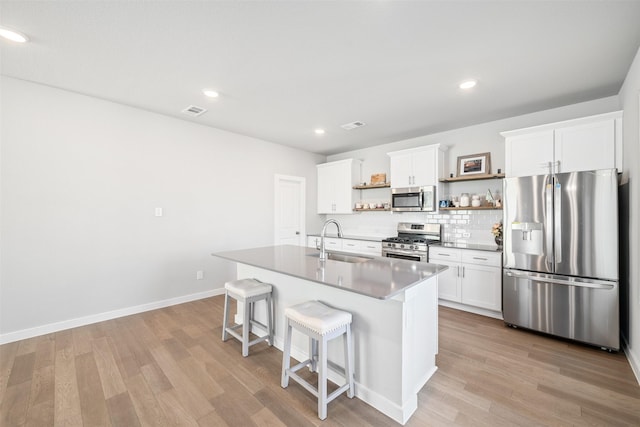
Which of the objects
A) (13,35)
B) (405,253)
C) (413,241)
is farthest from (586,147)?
(13,35)

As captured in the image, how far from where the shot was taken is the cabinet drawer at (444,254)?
360 cm

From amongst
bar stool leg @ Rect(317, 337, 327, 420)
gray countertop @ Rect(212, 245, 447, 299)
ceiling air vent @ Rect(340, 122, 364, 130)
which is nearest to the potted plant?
gray countertop @ Rect(212, 245, 447, 299)

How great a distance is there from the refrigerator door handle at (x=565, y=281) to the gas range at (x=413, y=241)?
3.56ft

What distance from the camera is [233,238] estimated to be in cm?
441

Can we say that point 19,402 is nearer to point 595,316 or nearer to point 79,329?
point 79,329

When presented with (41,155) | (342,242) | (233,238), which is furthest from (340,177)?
(41,155)

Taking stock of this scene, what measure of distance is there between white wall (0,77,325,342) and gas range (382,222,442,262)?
97.3 inches

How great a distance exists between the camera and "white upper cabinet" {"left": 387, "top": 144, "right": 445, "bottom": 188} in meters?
4.07

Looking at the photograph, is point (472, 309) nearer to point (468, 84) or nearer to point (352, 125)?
point (468, 84)

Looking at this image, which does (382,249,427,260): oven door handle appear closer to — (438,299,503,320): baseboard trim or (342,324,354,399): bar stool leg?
(438,299,503,320): baseboard trim

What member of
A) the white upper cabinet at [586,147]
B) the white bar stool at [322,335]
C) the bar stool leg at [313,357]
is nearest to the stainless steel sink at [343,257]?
the white bar stool at [322,335]

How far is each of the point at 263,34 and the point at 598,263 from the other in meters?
3.63

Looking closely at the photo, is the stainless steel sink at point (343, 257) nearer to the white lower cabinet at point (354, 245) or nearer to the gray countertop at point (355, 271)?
the gray countertop at point (355, 271)

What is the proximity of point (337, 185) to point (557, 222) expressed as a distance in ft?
11.4
